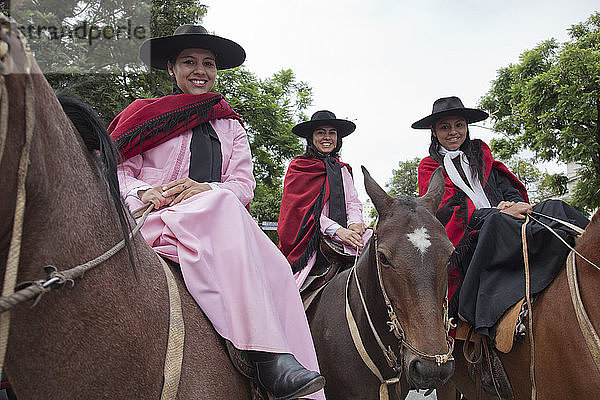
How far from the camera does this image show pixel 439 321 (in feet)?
9.04

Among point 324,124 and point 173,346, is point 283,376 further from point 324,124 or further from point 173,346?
point 324,124

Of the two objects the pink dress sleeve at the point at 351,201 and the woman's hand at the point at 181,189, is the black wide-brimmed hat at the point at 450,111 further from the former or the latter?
the woman's hand at the point at 181,189

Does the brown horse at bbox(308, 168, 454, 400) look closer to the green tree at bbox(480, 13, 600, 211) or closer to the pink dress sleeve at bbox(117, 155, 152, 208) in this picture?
the pink dress sleeve at bbox(117, 155, 152, 208)

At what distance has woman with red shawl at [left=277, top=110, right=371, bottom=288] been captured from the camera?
461cm

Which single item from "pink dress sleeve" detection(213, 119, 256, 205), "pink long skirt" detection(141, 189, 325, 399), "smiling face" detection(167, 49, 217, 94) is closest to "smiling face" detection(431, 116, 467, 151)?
"pink dress sleeve" detection(213, 119, 256, 205)

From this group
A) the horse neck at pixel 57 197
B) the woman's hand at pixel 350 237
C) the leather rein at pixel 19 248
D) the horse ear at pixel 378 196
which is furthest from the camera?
the woman's hand at pixel 350 237

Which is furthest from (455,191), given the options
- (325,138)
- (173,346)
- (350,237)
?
(173,346)

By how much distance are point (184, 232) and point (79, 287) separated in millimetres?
724

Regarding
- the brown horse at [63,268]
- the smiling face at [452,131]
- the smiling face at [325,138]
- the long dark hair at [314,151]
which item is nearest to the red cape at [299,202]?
the long dark hair at [314,151]

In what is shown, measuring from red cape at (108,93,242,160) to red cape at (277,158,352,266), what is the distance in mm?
2103

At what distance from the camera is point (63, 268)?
49.5 inches

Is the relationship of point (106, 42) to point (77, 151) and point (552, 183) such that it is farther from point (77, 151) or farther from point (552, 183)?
point (552, 183)

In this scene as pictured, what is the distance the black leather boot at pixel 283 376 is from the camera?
1789mm

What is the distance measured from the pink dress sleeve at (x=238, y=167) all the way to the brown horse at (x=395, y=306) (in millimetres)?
998
